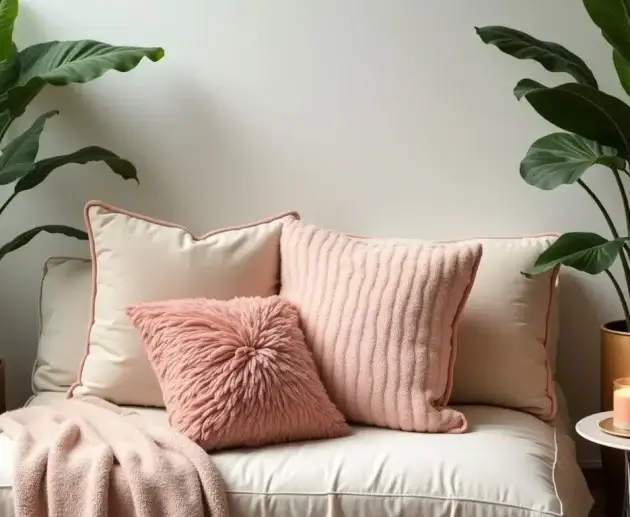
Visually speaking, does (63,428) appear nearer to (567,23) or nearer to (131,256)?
(131,256)

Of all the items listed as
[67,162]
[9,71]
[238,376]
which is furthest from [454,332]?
[9,71]

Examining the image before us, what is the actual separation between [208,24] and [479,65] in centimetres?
70

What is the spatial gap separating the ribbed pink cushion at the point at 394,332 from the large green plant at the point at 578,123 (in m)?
0.25

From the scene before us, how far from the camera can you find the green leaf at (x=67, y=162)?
2.06m

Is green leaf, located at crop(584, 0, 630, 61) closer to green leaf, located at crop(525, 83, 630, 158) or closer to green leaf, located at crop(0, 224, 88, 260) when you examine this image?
green leaf, located at crop(525, 83, 630, 158)

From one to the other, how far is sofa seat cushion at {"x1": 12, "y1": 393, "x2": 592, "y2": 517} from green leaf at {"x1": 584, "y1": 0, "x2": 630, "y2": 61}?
877 millimetres

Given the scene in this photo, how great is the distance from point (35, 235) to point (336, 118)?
841 millimetres

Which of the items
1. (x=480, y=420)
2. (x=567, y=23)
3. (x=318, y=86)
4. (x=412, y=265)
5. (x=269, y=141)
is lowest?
(x=480, y=420)

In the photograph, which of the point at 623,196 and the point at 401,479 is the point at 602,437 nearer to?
the point at 401,479

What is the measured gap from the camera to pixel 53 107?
2238mm

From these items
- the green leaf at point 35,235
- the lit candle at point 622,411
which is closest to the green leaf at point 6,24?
the green leaf at point 35,235

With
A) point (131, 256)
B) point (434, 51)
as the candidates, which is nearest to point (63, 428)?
point (131, 256)

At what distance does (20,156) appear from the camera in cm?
201

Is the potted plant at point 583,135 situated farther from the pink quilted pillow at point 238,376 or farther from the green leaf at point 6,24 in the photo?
the green leaf at point 6,24
